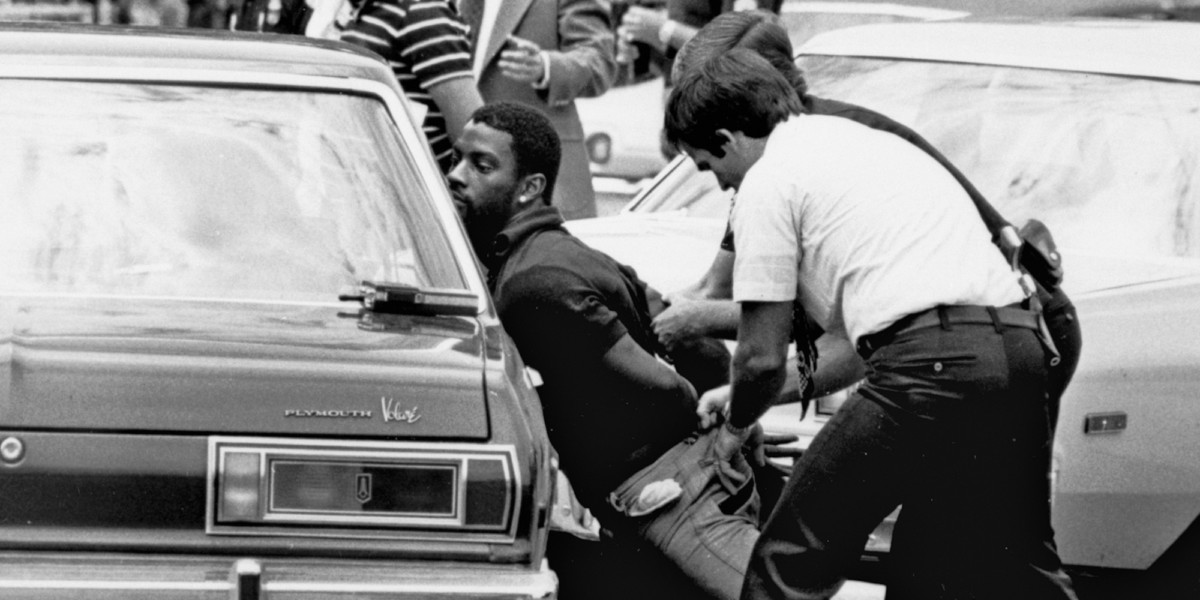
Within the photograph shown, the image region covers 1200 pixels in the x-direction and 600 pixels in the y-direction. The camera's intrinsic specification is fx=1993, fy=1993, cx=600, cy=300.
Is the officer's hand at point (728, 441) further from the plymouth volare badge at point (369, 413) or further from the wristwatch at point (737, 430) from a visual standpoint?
the plymouth volare badge at point (369, 413)

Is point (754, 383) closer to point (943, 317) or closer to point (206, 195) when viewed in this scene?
point (943, 317)

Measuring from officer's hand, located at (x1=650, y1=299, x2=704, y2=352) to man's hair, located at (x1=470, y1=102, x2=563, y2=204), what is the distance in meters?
0.50

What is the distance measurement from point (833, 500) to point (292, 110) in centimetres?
148

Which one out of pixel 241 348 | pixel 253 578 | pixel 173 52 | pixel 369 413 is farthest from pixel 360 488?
pixel 173 52

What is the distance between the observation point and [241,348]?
3672mm

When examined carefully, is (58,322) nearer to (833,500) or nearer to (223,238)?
(223,238)

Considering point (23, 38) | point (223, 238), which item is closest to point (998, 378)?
point (223, 238)

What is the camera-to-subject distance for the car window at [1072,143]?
5.48 meters

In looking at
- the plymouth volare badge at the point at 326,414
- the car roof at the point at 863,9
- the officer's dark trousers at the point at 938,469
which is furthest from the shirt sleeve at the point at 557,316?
the car roof at the point at 863,9

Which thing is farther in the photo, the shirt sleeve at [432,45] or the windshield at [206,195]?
the shirt sleeve at [432,45]

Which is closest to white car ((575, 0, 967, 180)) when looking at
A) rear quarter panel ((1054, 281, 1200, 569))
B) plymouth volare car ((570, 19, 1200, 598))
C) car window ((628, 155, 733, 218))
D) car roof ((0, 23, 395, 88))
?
car window ((628, 155, 733, 218))

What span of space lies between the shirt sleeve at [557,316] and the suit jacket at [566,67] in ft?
7.53

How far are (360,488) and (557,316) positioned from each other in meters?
1.03

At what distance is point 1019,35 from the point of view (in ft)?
20.3
